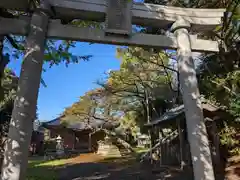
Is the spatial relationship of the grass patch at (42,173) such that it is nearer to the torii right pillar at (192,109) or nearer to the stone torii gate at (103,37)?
the stone torii gate at (103,37)

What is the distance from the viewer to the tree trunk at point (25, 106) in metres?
3.92

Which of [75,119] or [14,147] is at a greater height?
[75,119]

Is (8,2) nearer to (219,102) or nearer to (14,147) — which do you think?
(14,147)

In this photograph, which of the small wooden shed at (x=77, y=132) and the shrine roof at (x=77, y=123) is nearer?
the shrine roof at (x=77, y=123)

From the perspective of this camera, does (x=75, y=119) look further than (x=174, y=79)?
Yes

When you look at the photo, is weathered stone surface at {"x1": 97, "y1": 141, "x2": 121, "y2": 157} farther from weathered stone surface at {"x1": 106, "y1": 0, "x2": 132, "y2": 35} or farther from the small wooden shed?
weathered stone surface at {"x1": 106, "y1": 0, "x2": 132, "y2": 35}

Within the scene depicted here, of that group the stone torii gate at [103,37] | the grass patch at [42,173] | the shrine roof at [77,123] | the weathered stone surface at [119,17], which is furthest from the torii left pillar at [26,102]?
the shrine roof at [77,123]

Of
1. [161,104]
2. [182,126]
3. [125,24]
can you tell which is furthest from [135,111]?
[125,24]

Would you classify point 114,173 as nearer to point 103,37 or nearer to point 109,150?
point 103,37

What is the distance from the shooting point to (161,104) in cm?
1864

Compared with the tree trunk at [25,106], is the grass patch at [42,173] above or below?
below

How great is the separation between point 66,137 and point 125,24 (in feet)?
79.4

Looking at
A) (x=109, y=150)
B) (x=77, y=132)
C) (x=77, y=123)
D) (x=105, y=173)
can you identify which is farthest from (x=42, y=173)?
(x=77, y=132)

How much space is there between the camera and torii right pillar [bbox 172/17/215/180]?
447 centimetres
